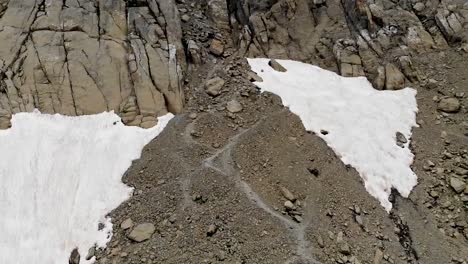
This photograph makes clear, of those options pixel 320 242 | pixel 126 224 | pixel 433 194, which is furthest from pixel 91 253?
pixel 433 194

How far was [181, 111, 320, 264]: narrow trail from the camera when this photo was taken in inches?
549

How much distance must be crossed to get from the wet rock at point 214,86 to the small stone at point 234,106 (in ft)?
3.21

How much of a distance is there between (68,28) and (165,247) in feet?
39.3

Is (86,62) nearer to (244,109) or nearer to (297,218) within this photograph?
(244,109)

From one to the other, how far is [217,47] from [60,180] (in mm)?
10994

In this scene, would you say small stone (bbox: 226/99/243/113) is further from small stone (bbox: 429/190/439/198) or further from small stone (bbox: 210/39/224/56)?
small stone (bbox: 429/190/439/198)

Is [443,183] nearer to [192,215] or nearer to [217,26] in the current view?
[192,215]

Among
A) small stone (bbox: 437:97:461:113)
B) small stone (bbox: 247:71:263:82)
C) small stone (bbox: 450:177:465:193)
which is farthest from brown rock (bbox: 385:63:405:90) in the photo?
small stone (bbox: 247:71:263:82)

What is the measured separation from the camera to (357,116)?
1944 centimetres

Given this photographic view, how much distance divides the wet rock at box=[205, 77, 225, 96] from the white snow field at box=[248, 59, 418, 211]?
1.83 m

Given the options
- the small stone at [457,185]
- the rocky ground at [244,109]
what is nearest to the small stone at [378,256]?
the rocky ground at [244,109]

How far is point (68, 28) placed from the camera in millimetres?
19953

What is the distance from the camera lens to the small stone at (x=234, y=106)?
62.5 feet

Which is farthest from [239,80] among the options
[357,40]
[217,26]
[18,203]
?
[18,203]
